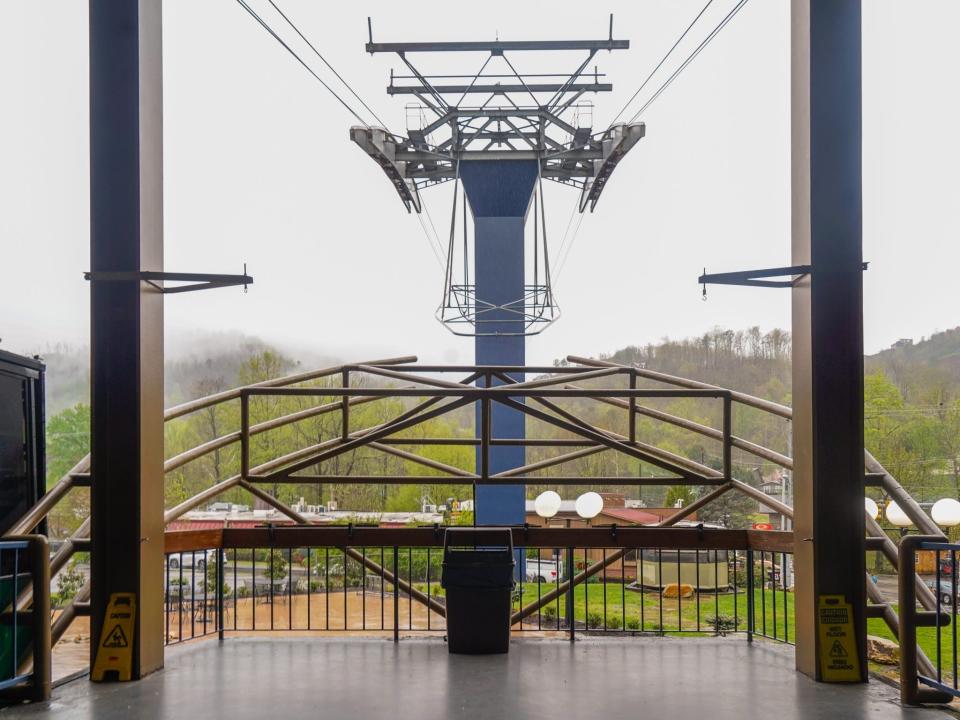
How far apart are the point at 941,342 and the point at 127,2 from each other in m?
34.5

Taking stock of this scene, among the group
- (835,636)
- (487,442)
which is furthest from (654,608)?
(835,636)

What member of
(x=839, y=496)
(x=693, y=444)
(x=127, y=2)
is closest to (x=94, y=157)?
(x=127, y=2)

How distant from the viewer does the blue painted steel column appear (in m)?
14.0

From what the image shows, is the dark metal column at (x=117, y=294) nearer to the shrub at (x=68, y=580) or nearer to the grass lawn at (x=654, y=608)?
the grass lawn at (x=654, y=608)

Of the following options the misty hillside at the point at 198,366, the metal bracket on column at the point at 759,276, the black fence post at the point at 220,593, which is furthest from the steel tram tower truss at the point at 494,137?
the misty hillside at the point at 198,366

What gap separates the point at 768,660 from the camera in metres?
4.90

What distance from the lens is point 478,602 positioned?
5.04 meters

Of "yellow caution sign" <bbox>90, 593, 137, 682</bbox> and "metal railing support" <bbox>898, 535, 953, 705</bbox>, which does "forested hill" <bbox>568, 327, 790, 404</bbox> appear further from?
"yellow caution sign" <bbox>90, 593, 137, 682</bbox>

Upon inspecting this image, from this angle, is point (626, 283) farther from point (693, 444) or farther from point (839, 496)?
point (839, 496)

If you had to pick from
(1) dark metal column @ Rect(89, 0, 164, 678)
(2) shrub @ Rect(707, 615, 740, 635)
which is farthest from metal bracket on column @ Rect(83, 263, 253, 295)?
(2) shrub @ Rect(707, 615, 740, 635)

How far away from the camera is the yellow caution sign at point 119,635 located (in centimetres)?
436

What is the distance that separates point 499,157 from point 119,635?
10.7 meters

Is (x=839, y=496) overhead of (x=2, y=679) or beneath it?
overhead

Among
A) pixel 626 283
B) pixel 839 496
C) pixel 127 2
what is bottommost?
pixel 839 496
